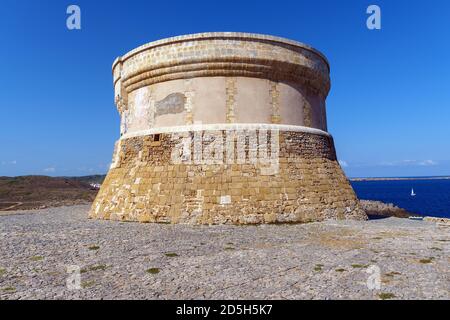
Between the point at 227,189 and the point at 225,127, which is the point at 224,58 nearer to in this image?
the point at 225,127

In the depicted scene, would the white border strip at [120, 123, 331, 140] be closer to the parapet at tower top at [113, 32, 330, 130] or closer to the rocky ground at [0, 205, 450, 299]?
the parapet at tower top at [113, 32, 330, 130]

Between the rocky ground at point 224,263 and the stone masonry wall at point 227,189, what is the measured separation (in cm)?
91

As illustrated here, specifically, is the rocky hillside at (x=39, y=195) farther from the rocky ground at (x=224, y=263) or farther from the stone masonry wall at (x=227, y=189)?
the rocky ground at (x=224, y=263)

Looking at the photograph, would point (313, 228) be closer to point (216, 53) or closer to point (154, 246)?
point (154, 246)

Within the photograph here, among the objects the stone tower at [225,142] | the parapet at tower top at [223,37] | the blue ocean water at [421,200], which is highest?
the parapet at tower top at [223,37]

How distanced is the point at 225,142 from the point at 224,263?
5.82 m

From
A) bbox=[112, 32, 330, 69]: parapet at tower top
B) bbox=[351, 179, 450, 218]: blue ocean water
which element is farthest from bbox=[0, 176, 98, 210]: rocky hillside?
bbox=[351, 179, 450, 218]: blue ocean water

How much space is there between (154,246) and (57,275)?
2373 mm

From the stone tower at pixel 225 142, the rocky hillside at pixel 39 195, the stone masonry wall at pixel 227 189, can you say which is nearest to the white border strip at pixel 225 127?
the stone tower at pixel 225 142

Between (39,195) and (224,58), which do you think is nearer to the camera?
(224,58)

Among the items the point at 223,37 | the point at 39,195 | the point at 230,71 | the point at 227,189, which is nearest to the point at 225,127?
the point at 230,71

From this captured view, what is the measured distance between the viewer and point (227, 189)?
421 inches

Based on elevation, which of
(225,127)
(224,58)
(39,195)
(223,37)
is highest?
(223,37)

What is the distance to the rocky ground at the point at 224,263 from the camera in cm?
470
